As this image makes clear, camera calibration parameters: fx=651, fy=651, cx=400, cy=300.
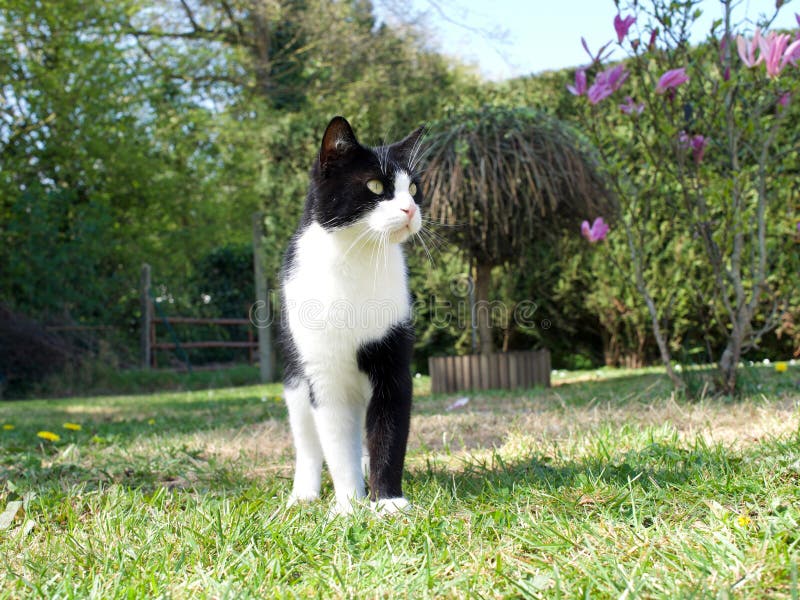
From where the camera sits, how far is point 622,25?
2830 mm

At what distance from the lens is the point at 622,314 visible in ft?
22.2

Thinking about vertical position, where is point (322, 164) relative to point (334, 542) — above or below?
above

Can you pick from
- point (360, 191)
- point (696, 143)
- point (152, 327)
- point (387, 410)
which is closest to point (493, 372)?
point (696, 143)

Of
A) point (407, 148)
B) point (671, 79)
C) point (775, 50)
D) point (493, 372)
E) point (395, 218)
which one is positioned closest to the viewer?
point (395, 218)

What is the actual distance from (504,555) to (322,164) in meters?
1.19

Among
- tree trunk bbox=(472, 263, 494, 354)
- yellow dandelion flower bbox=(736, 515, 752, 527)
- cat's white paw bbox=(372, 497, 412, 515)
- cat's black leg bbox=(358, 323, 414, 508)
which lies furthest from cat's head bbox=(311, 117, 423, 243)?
tree trunk bbox=(472, 263, 494, 354)

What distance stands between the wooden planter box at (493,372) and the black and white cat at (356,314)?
351 cm

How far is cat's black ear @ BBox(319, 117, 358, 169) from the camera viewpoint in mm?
1854

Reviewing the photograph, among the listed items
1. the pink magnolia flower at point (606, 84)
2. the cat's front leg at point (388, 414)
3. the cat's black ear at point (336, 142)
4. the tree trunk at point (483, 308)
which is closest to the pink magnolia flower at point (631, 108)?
the pink magnolia flower at point (606, 84)

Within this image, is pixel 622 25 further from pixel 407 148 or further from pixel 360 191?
pixel 360 191

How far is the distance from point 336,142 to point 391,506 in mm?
1028

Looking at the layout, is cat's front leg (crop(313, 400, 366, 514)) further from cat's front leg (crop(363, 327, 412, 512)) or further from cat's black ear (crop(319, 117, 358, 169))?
cat's black ear (crop(319, 117, 358, 169))

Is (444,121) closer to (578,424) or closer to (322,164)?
(578,424)

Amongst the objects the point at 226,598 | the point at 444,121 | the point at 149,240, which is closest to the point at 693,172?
the point at 444,121
